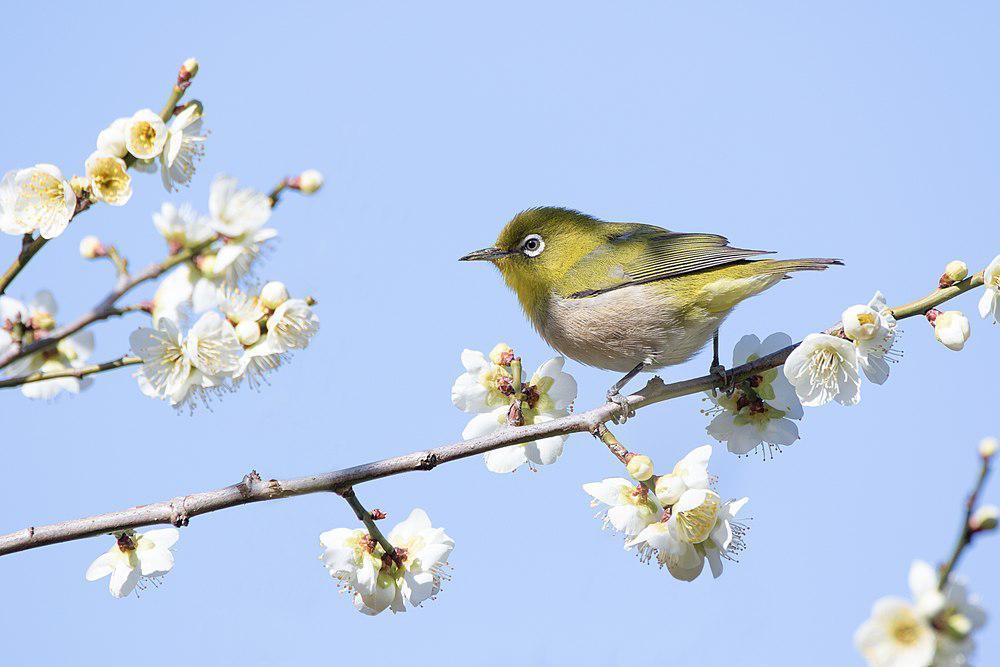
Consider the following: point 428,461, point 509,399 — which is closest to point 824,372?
point 509,399

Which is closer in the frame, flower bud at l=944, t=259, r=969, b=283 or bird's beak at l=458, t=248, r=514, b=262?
flower bud at l=944, t=259, r=969, b=283

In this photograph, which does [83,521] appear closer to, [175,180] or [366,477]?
[366,477]

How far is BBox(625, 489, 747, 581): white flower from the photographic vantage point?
3.71 m

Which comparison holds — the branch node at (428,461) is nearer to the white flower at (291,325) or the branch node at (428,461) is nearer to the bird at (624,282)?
the white flower at (291,325)

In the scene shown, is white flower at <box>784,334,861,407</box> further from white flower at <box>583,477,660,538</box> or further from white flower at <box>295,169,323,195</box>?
white flower at <box>295,169,323,195</box>

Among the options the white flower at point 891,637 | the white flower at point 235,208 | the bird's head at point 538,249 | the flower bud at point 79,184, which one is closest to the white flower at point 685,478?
the white flower at point 891,637

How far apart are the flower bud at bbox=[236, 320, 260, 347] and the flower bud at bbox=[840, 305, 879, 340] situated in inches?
88.4

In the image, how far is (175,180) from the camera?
3.24 m

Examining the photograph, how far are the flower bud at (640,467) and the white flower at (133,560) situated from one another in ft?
5.79

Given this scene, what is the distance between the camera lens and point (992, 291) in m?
3.73

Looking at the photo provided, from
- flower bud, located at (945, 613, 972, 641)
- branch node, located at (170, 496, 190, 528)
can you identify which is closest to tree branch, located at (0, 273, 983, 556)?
branch node, located at (170, 496, 190, 528)

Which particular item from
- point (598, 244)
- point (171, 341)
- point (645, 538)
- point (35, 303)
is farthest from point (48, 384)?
point (598, 244)

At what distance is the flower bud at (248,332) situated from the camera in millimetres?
3213

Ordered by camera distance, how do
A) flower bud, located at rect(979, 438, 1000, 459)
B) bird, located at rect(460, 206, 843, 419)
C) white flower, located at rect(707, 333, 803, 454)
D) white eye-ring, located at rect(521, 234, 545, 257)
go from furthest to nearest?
white eye-ring, located at rect(521, 234, 545, 257) < bird, located at rect(460, 206, 843, 419) < white flower, located at rect(707, 333, 803, 454) < flower bud, located at rect(979, 438, 1000, 459)
